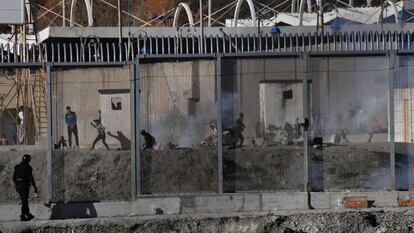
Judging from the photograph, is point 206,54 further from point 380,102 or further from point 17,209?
point 17,209

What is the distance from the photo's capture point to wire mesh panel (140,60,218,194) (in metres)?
17.7

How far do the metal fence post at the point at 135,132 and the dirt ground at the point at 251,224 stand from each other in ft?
5.14

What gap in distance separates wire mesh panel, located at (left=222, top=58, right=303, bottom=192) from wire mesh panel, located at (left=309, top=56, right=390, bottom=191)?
351 mm

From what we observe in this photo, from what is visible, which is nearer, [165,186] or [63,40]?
[165,186]

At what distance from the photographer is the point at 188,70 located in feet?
57.9

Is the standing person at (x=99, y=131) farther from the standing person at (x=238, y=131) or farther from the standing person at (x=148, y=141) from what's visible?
the standing person at (x=238, y=131)

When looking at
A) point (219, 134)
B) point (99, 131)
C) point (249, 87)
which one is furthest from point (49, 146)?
point (249, 87)

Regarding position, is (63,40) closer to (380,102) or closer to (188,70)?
(188,70)

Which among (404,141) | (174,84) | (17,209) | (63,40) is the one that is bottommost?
(17,209)

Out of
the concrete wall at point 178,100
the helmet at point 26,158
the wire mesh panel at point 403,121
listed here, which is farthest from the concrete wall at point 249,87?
the helmet at point 26,158

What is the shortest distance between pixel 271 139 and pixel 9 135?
5046 mm

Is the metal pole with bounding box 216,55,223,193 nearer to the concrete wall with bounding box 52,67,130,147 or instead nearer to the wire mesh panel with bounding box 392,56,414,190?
the concrete wall with bounding box 52,67,130,147

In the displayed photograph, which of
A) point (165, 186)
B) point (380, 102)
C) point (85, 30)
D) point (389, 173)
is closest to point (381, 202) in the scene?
point (389, 173)

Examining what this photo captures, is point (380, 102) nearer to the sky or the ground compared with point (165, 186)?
nearer to the sky
